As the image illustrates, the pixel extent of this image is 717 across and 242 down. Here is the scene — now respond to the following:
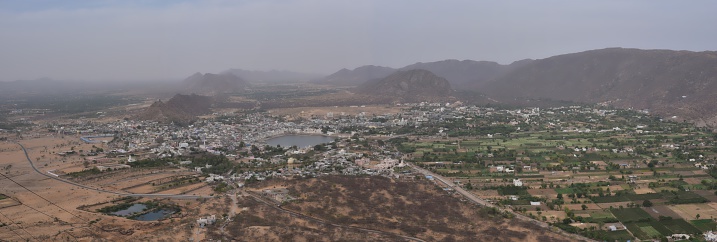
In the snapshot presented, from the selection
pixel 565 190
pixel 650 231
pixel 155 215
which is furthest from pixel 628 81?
pixel 155 215

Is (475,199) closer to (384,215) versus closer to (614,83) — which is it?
(384,215)

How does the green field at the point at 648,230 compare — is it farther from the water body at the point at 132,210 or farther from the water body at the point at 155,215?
the water body at the point at 132,210

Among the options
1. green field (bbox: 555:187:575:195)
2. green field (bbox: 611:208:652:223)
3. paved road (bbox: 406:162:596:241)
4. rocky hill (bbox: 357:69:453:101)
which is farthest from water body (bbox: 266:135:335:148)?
rocky hill (bbox: 357:69:453:101)

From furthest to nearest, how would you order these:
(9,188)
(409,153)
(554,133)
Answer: (554,133) → (409,153) → (9,188)

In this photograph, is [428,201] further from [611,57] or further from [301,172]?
[611,57]

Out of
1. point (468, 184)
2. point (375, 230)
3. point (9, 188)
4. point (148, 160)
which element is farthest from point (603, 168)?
point (9, 188)
